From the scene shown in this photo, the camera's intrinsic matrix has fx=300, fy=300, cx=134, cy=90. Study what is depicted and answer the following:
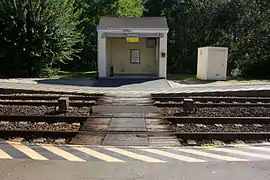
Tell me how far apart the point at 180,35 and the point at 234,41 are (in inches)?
216

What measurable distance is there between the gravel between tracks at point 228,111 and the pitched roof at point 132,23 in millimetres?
10967

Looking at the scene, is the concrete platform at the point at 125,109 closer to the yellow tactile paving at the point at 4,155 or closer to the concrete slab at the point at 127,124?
the concrete slab at the point at 127,124

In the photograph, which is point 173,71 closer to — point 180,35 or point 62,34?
point 180,35

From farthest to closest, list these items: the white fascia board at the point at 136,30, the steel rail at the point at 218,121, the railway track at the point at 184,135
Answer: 1. the white fascia board at the point at 136,30
2. the steel rail at the point at 218,121
3. the railway track at the point at 184,135

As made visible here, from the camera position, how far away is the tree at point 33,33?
67.0ft

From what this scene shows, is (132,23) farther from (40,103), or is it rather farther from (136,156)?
(136,156)

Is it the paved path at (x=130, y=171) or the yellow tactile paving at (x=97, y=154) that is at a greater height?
the paved path at (x=130, y=171)

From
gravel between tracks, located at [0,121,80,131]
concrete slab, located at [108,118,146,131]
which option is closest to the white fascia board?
concrete slab, located at [108,118,146,131]

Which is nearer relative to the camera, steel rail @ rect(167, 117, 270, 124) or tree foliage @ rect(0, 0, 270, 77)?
steel rail @ rect(167, 117, 270, 124)

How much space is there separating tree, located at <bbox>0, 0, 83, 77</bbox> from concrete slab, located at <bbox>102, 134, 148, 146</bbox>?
16038 mm

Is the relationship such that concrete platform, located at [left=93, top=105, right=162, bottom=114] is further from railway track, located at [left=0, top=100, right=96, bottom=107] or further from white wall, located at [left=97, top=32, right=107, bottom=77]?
white wall, located at [left=97, top=32, right=107, bottom=77]

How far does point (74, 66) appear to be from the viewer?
32.9 metres

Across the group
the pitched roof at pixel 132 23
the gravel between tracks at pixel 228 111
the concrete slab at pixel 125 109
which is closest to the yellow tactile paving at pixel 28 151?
the concrete slab at pixel 125 109

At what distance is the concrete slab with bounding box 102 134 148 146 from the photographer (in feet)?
19.8
